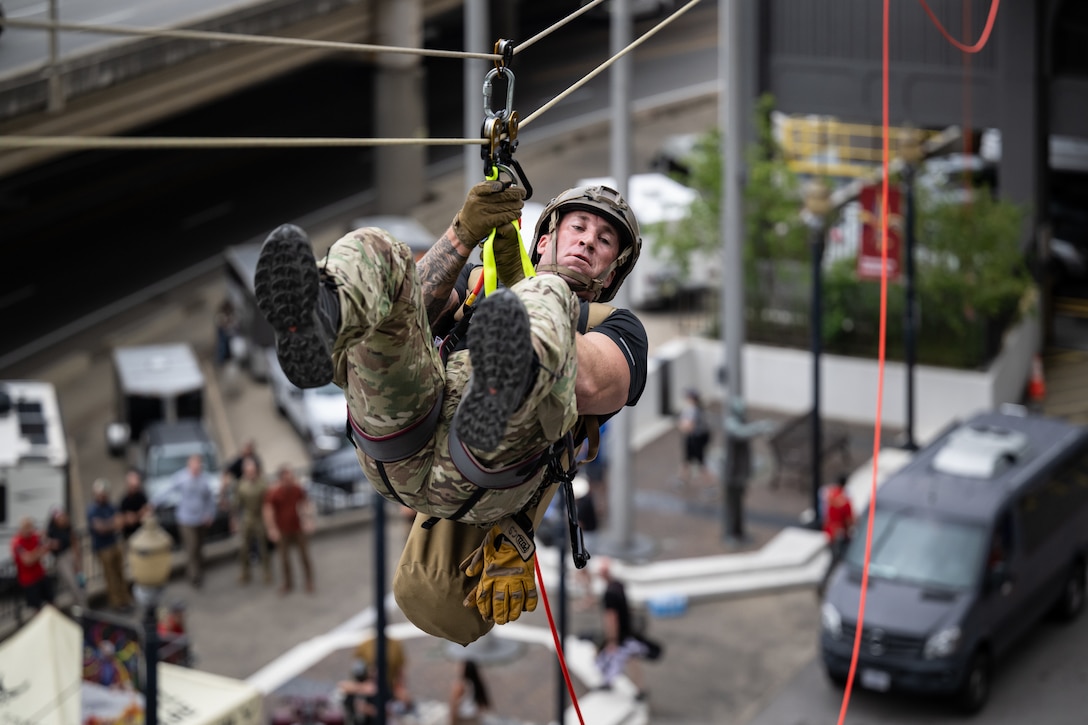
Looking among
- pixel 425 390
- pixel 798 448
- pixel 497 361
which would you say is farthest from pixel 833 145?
pixel 497 361

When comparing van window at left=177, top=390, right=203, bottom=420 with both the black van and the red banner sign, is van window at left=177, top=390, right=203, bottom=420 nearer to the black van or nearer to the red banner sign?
the red banner sign

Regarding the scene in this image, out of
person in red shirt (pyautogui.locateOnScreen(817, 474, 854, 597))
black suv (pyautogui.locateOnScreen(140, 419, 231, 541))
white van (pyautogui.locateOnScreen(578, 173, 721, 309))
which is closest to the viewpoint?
person in red shirt (pyautogui.locateOnScreen(817, 474, 854, 597))

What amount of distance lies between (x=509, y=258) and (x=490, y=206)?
0.26 m

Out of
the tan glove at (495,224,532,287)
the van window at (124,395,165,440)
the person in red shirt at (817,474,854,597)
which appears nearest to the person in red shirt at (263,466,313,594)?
the van window at (124,395,165,440)

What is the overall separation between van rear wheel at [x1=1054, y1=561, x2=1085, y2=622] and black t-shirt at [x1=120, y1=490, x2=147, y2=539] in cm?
1090

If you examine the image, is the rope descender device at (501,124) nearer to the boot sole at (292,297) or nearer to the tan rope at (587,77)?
the tan rope at (587,77)

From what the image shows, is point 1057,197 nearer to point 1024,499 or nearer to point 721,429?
point 721,429

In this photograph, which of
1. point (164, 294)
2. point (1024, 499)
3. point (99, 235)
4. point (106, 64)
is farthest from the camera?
point (99, 235)

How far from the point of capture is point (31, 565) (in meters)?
19.1

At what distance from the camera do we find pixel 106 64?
89.5 ft

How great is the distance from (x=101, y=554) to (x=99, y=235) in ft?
67.4

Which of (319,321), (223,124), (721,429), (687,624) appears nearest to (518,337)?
(319,321)

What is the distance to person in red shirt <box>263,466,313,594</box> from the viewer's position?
68.3 feet

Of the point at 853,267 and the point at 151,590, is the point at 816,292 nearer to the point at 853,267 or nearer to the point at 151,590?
the point at 853,267
